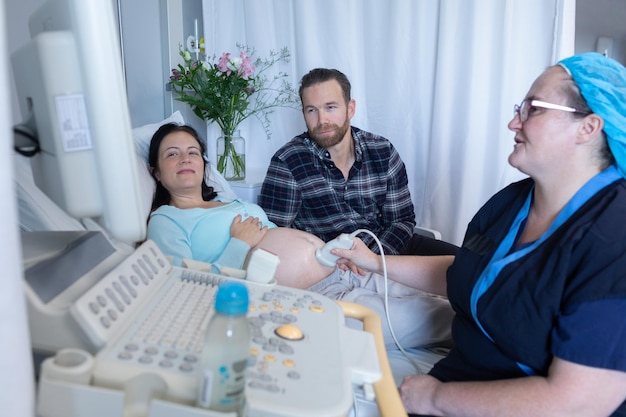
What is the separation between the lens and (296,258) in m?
1.44

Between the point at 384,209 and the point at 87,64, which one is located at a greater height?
the point at 87,64

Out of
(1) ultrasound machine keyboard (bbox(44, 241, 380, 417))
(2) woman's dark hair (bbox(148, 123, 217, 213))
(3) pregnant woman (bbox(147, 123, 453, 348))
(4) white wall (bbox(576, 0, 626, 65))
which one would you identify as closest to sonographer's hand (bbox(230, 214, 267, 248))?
(3) pregnant woman (bbox(147, 123, 453, 348))

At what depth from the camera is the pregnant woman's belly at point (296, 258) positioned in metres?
1.44

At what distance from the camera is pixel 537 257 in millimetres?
975

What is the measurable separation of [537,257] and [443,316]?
0.55 metres

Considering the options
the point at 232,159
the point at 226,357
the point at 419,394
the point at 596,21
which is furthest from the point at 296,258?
the point at 596,21

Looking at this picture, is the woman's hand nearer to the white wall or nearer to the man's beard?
the man's beard

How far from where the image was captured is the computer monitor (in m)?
0.55

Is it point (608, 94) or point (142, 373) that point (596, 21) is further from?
point (142, 373)

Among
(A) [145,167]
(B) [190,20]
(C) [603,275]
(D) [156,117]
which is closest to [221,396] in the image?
(C) [603,275]

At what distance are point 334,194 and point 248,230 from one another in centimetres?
65

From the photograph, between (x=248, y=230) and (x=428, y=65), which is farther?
(x=428, y=65)

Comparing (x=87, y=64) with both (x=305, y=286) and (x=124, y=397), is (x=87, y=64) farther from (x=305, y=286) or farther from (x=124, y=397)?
(x=305, y=286)

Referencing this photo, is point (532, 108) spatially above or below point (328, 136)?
above
